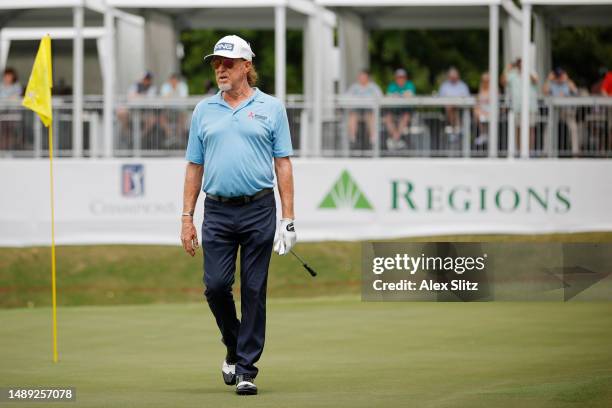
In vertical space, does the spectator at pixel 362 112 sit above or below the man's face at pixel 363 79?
below

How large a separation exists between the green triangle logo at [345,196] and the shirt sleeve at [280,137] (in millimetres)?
12017

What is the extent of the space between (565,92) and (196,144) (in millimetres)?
15454

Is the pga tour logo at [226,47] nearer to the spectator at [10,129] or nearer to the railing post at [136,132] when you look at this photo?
the railing post at [136,132]

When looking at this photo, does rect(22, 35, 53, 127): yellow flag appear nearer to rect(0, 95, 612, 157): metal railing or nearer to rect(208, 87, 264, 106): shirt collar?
rect(208, 87, 264, 106): shirt collar

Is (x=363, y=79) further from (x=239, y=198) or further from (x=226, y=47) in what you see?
(x=239, y=198)

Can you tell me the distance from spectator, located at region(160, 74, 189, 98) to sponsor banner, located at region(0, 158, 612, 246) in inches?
125

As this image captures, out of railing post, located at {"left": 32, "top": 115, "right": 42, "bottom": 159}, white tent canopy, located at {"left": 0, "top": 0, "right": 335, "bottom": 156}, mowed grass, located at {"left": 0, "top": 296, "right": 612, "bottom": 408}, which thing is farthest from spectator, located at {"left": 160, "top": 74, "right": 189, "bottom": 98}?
mowed grass, located at {"left": 0, "top": 296, "right": 612, "bottom": 408}

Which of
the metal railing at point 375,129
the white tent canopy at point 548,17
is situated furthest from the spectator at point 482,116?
the white tent canopy at point 548,17

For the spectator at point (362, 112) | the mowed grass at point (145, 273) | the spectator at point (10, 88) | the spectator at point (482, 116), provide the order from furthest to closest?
the spectator at point (10, 88)
the spectator at point (362, 112)
the spectator at point (482, 116)
the mowed grass at point (145, 273)

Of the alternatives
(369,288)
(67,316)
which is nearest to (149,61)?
(67,316)

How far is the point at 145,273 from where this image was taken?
73.5ft

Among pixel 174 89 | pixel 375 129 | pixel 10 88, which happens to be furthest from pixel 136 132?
pixel 375 129

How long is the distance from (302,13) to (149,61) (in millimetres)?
3000

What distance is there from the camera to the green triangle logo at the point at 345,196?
21.5m
